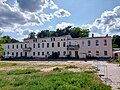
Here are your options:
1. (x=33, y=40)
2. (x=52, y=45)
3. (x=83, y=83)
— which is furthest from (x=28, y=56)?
(x=83, y=83)

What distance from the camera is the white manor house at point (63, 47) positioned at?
58250 millimetres

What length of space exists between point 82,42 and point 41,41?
14.7m

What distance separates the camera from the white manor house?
5825cm

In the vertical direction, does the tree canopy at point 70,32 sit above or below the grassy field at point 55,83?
above

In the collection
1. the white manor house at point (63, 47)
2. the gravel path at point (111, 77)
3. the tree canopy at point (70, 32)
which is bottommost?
the gravel path at point (111, 77)

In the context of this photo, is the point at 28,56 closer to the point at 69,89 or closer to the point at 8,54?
the point at 8,54

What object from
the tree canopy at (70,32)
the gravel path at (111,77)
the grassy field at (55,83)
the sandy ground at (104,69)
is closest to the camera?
the grassy field at (55,83)

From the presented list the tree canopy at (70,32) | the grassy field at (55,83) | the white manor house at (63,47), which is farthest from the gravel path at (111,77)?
the tree canopy at (70,32)

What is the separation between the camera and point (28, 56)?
71938 millimetres

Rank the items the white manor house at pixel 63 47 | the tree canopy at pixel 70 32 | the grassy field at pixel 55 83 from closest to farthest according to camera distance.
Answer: the grassy field at pixel 55 83
the white manor house at pixel 63 47
the tree canopy at pixel 70 32

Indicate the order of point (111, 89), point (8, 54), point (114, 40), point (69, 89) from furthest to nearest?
1. point (114, 40)
2. point (8, 54)
3. point (111, 89)
4. point (69, 89)

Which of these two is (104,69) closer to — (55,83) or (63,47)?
(55,83)

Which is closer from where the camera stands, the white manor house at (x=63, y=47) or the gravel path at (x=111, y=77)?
the gravel path at (x=111, y=77)

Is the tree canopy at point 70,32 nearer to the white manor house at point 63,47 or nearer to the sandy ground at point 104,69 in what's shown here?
the white manor house at point 63,47
